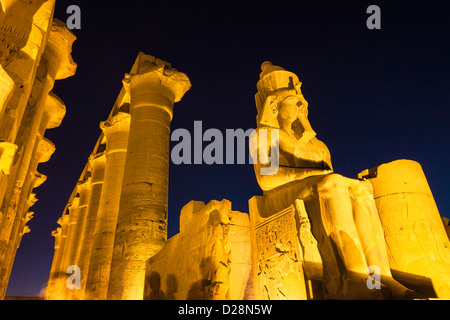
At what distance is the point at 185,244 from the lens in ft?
15.4

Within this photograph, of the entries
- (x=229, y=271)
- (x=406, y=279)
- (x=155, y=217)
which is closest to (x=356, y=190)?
(x=406, y=279)

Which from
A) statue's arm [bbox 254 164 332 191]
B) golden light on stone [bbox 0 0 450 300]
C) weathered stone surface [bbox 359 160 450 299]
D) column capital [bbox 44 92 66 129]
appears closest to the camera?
golden light on stone [bbox 0 0 450 300]

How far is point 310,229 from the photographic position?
3.60 m

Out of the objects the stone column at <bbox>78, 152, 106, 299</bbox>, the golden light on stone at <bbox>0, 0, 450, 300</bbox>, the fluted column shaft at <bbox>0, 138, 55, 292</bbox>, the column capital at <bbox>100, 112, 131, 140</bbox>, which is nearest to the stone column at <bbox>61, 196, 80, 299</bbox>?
the stone column at <bbox>78, 152, 106, 299</bbox>

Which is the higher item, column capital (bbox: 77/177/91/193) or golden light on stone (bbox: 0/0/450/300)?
column capital (bbox: 77/177/91/193)

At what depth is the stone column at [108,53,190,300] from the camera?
7.75 m

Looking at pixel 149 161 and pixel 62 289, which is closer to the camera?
pixel 149 161

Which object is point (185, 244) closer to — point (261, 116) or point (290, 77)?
point (261, 116)

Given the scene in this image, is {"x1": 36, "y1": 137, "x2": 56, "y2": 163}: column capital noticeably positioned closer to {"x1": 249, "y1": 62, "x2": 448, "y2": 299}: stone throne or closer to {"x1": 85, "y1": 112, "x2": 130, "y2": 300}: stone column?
{"x1": 85, "y1": 112, "x2": 130, "y2": 300}: stone column

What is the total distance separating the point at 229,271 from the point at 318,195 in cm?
134

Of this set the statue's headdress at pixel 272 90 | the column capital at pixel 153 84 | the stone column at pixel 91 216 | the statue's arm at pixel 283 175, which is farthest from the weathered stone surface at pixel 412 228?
the stone column at pixel 91 216

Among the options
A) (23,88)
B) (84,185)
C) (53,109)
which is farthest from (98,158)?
(23,88)
